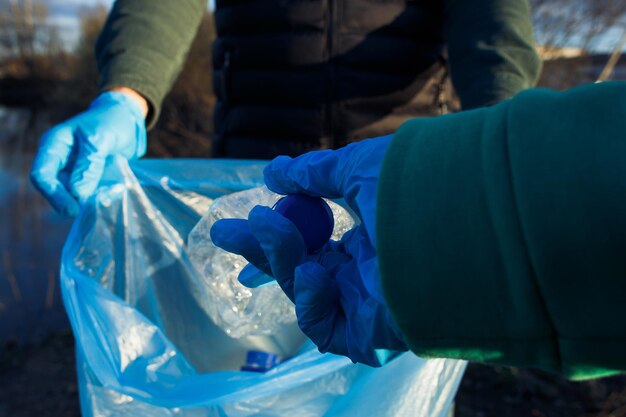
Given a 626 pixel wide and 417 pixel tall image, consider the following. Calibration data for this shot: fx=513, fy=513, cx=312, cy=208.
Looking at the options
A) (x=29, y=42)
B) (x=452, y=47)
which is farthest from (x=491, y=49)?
(x=29, y=42)

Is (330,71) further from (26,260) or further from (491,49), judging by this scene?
(26,260)

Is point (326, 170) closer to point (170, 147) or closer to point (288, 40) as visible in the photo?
point (288, 40)

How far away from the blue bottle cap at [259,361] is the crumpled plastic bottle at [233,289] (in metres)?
0.05

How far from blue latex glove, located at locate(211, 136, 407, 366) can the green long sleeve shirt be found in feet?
2.03

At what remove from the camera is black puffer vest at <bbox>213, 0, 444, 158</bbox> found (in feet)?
4.07

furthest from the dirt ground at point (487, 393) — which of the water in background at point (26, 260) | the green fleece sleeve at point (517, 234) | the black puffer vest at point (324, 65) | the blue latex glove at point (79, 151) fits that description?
the green fleece sleeve at point (517, 234)

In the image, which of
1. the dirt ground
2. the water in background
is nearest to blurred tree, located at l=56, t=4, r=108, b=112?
the water in background

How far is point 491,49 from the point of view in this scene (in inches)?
45.1

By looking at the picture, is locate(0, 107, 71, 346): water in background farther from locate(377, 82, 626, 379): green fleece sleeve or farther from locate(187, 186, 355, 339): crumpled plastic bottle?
locate(377, 82, 626, 379): green fleece sleeve

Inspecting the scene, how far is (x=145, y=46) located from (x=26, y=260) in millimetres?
3543

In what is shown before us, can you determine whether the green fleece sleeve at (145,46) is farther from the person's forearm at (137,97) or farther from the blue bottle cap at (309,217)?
the blue bottle cap at (309,217)

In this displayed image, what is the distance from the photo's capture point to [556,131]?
0.40 metres

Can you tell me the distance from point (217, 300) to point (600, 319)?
801 millimetres

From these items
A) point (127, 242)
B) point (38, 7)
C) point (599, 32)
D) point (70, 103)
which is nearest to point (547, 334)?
point (127, 242)
